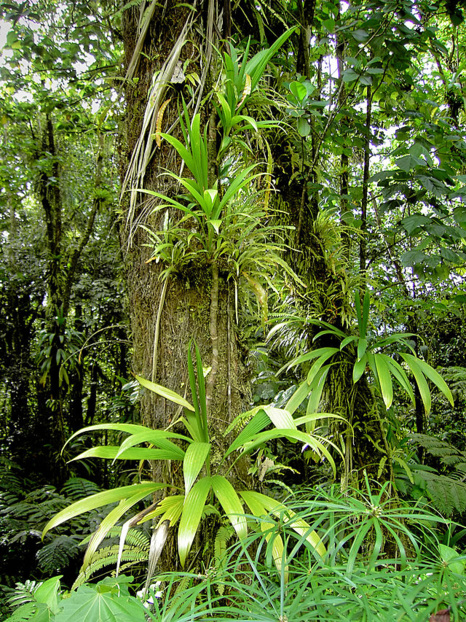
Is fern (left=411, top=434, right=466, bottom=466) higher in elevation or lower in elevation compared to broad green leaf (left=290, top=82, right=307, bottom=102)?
lower

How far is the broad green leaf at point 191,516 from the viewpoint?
0.62 meters

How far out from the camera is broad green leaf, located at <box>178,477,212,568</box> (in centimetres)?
62

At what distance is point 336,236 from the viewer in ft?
5.52

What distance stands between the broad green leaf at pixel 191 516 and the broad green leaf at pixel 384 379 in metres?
0.69

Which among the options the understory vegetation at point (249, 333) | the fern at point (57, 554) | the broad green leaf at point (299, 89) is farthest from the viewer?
the fern at point (57, 554)

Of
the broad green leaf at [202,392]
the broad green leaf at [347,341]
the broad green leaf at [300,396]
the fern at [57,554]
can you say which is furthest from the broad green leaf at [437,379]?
the fern at [57,554]

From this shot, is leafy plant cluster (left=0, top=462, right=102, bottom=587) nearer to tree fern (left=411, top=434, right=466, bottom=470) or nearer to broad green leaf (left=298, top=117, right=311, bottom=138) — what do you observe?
tree fern (left=411, top=434, right=466, bottom=470)

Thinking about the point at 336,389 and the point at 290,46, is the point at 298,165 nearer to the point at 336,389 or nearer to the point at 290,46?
the point at 290,46

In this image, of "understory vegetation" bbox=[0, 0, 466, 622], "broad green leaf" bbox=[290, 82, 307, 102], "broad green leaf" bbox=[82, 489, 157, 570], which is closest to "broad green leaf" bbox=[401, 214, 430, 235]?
"understory vegetation" bbox=[0, 0, 466, 622]

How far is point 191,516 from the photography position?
2.20ft

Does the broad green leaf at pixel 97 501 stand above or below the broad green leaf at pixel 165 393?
below

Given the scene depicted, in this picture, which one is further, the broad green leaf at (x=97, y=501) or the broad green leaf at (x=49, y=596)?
the broad green leaf at (x=97, y=501)

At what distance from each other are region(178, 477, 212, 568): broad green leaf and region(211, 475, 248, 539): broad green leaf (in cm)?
2

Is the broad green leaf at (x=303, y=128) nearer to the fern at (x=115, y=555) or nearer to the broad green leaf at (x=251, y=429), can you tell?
the broad green leaf at (x=251, y=429)
